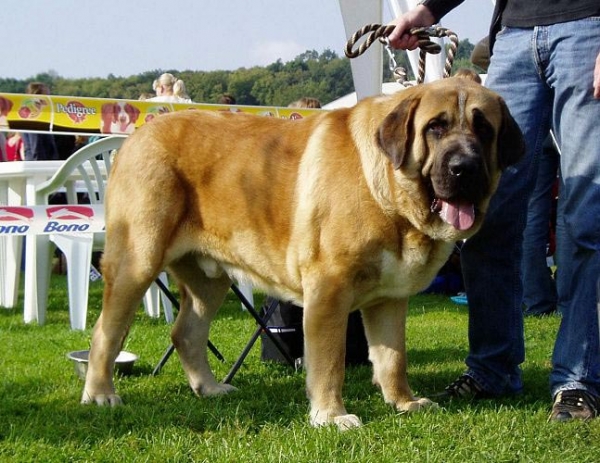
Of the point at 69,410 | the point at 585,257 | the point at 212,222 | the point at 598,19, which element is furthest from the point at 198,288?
the point at 598,19

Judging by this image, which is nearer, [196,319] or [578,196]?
[578,196]

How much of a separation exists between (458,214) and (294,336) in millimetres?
1818

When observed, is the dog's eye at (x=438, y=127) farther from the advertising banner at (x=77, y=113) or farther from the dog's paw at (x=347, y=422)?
the advertising banner at (x=77, y=113)

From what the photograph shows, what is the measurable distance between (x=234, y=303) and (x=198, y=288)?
3.41 meters

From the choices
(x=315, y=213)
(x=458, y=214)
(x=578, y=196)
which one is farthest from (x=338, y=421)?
(x=578, y=196)

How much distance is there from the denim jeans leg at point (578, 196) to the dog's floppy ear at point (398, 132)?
64 centimetres

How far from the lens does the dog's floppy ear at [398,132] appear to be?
3143 mm

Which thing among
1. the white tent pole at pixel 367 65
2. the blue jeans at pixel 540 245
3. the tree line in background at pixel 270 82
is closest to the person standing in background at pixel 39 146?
the white tent pole at pixel 367 65

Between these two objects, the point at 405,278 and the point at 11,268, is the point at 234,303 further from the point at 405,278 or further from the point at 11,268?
the point at 405,278

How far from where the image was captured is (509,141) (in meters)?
3.24

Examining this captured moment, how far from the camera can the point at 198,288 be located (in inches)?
164

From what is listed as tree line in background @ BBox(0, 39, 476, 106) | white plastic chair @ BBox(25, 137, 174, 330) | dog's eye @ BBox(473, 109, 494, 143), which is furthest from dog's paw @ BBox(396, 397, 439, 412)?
tree line in background @ BBox(0, 39, 476, 106)

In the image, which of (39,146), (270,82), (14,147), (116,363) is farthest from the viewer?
(270,82)

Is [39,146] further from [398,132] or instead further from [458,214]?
[458,214]
